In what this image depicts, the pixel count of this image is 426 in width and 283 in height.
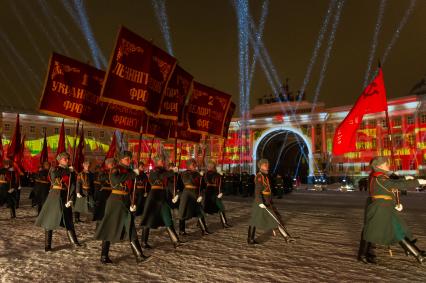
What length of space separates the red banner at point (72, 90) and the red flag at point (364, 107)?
7927 mm

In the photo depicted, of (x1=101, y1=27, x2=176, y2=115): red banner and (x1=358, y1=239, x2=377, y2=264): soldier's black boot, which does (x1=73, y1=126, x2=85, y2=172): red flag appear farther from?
(x1=358, y1=239, x2=377, y2=264): soldier's black boot

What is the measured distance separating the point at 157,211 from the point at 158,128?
671 centimetres

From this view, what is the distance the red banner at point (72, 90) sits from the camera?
10.8 metres

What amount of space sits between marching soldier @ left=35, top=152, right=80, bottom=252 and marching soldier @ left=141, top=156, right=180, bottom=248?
5.05 ft

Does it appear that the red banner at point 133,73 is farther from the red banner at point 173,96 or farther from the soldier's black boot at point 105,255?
the soldier's black boot at point 105,255

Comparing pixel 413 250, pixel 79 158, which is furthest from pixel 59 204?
pixel 79 158

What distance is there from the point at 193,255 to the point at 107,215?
1.82 m

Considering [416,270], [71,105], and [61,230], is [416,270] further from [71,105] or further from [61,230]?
[71,105]

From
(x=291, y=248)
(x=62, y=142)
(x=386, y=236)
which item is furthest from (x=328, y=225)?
(x=62, y=142)

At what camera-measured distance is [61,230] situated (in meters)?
10.0

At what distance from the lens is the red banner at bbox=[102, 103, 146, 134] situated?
466 inches

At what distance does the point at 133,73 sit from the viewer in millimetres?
9023

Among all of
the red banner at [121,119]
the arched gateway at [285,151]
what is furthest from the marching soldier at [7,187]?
the arched gateway at [285,151]

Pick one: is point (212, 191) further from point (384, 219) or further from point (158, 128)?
point (384, 219)
